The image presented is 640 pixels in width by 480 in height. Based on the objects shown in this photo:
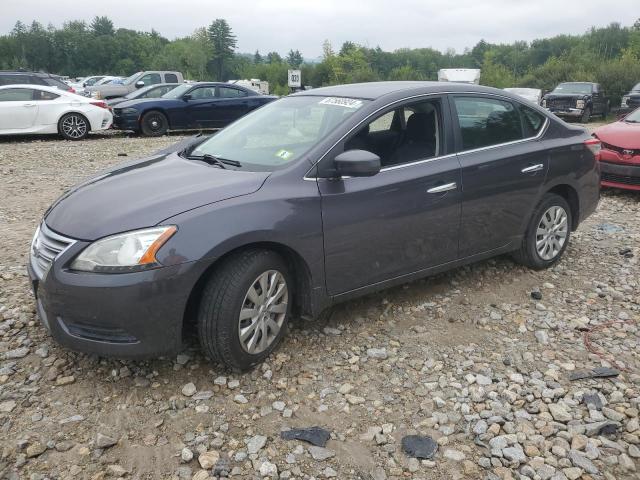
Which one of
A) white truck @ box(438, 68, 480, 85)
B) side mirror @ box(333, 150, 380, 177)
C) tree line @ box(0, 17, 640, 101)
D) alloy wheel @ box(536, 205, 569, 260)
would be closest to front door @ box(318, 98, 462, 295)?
side mirror @ box(333, 150, 380, 177)

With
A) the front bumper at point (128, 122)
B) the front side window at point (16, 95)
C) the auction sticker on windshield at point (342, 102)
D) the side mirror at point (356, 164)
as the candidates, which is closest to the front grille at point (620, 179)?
the auction sticker on windshield at point (342, 102)

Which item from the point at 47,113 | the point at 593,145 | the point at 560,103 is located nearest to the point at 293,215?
the point at 593,145

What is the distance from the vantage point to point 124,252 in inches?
113

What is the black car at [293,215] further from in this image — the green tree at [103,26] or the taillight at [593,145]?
the green tree at [103,26]

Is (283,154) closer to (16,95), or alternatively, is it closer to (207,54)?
(16,95)

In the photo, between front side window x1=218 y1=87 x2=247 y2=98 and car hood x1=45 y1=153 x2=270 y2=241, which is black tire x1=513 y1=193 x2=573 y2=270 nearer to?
car hood x1=45 y1=153 x2=270 y2=241

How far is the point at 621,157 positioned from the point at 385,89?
5.35 m

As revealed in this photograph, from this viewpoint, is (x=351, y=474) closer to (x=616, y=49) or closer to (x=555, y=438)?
(x=555, y=438)

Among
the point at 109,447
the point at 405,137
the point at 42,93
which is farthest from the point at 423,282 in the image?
the point at 42,93

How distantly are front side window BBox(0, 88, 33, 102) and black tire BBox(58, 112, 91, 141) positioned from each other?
82 cm

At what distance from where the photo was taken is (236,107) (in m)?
14.9

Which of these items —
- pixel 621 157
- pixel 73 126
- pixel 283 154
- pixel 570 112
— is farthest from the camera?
pixel 570 112

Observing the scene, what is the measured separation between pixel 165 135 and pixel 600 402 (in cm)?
1323

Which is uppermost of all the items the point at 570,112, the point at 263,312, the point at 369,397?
the point at 570,112
